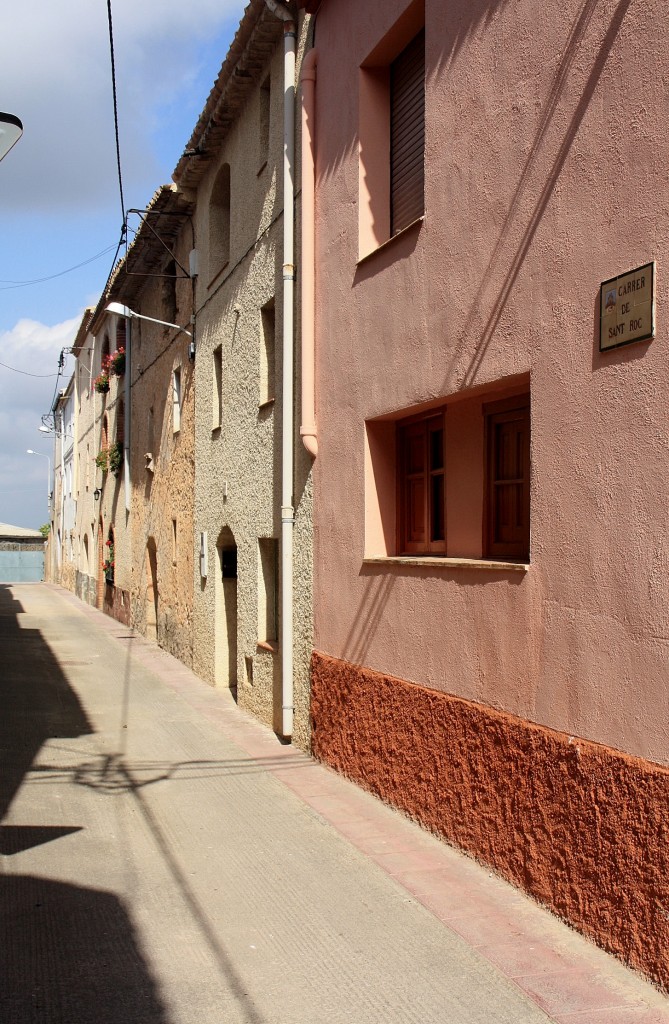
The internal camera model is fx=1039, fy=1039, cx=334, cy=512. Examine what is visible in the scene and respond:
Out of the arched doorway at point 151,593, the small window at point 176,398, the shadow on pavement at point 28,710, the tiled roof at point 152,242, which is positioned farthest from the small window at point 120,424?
the small window at point 176,398

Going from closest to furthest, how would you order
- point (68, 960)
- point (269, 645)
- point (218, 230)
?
point (68, 960) < point (269, 645) < point (218, 230)

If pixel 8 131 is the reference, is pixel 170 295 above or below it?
above

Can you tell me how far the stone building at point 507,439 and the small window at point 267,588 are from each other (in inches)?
106

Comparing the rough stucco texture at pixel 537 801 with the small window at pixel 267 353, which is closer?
the rough stucco texture at pixel 537 801

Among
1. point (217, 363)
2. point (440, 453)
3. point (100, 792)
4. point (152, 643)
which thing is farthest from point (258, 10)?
point (152, 643)

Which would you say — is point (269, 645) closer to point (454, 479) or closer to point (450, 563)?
point (454, 479)

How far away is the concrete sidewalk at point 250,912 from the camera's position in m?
4.56

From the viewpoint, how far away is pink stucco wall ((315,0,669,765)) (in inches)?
193

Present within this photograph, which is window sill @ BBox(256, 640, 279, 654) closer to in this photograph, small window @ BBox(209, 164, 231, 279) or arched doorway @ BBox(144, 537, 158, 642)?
small window @ BBox(209, 164, 231, 279)

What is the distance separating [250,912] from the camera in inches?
227

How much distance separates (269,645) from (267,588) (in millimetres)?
839

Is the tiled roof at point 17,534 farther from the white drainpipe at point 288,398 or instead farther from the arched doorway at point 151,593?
the white drainpipe at point 288,398

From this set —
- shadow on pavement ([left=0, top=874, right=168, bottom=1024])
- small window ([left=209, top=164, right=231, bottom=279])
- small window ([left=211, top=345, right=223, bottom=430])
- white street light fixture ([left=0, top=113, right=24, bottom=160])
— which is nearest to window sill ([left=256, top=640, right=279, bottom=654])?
small window ([left=211, top=345, right=223, bottom=430])

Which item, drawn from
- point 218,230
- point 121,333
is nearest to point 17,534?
point 121,333
